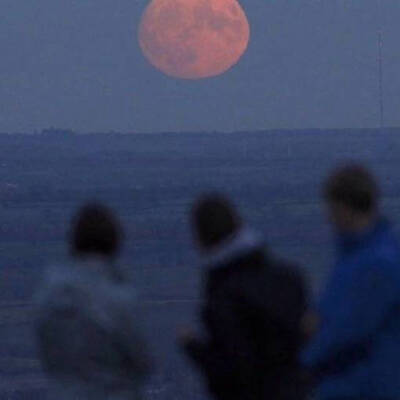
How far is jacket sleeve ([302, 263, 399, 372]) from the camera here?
13.8 feet

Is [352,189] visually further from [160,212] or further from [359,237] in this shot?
[160,212]

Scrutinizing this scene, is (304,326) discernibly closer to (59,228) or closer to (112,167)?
(59,228)

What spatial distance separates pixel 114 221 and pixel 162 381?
23.9m

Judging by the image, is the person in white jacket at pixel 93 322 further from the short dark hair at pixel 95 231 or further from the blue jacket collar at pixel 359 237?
the blue jacket collar at pixel 359 237

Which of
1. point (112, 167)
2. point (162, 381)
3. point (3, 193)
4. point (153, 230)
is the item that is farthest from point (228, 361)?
point (112, 167)

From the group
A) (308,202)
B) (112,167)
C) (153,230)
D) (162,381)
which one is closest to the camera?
(162,381)

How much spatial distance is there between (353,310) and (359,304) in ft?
0.08

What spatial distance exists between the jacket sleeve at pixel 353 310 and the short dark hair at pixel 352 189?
0.65 feet

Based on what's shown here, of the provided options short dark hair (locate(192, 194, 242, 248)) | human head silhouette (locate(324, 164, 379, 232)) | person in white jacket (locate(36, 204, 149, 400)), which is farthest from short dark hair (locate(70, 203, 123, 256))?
human head silhouette (locate(324, 164, 379, 232))

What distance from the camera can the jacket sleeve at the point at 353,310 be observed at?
4199 millimetres

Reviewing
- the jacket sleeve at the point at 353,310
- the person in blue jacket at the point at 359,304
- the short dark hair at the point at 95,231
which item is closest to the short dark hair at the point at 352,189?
the person in blue jacket at the point at 359,304

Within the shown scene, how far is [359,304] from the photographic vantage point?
13.8 feet

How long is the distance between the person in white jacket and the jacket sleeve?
27.5 inches

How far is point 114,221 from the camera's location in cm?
468
